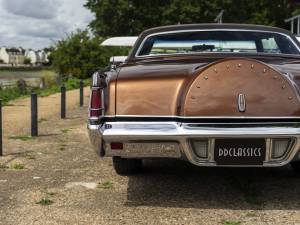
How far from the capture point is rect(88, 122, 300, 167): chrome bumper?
13.8 feet

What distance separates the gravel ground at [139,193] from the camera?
4410 mm

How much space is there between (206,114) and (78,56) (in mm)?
27677

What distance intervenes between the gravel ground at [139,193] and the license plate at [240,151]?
0.44 metres

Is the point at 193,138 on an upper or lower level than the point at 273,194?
upper

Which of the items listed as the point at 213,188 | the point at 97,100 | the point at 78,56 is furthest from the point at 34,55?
the point at 97,100

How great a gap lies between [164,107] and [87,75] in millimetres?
28138

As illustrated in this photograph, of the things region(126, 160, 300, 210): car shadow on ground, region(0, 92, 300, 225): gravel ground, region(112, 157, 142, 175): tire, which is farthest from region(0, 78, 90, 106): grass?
region(126, 160, 300, 210): car shadow on ground

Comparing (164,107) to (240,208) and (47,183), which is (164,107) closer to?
(240,208)

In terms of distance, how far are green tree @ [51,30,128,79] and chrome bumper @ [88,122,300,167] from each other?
27058 millimetres

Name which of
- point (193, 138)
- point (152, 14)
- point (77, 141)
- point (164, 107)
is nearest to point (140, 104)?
point (164, 107)

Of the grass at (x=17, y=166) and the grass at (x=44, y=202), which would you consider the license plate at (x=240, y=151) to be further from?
the grass at (x=17, y=166)

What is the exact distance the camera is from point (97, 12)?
46.9 m

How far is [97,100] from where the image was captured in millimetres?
4562

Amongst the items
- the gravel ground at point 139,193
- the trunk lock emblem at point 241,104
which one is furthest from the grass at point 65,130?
the trunk lock emblem at point 241,104
